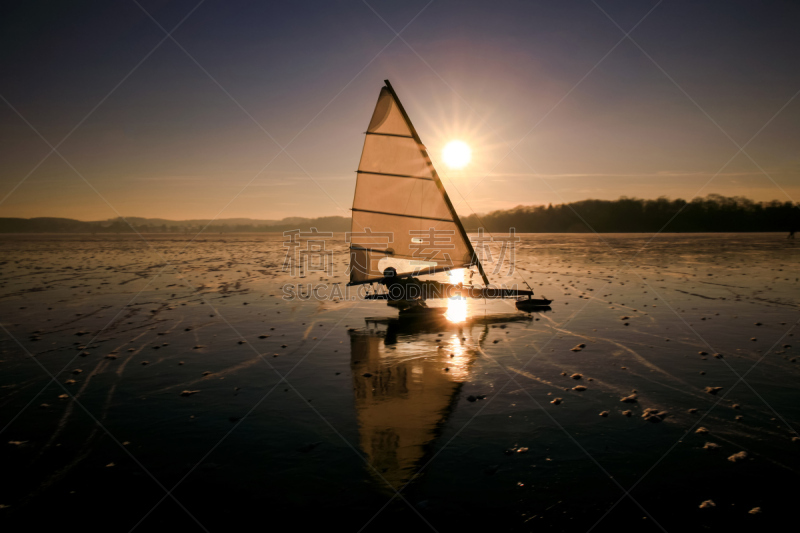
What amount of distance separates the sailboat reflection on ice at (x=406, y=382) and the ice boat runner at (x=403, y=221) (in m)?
2.33

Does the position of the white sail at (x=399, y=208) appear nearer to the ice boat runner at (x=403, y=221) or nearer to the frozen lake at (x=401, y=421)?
the ice boat runner at (x=403, y=221)

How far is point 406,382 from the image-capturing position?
10.7 m

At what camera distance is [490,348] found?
1382 centimetres

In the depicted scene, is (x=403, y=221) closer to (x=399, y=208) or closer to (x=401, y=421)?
(x=399, y=208)

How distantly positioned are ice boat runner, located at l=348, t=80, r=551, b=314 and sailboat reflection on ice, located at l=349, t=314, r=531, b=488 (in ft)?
7.65

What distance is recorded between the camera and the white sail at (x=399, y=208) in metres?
19.3

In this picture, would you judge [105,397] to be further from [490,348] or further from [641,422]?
[641,422]

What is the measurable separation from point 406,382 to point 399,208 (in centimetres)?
1102

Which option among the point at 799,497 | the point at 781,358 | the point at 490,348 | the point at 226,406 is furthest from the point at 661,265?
the point at 226,406

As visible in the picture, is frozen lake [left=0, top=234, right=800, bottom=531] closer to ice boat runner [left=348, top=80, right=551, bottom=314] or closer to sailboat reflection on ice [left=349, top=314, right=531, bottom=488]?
sailboat reflection on ice [left=349, top=314, right=531, bottom=488]

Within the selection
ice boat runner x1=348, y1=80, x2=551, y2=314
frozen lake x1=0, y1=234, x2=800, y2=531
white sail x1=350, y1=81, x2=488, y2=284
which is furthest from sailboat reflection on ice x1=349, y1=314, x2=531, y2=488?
white sail x1=350, y1=81, x2=488, y2=284

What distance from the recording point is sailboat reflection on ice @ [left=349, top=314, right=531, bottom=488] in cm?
732

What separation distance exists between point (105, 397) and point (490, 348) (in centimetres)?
1025

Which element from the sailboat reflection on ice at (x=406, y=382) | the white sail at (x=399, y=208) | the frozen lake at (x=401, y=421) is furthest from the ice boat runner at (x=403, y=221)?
the frozen lake at (x=401, y=421)
